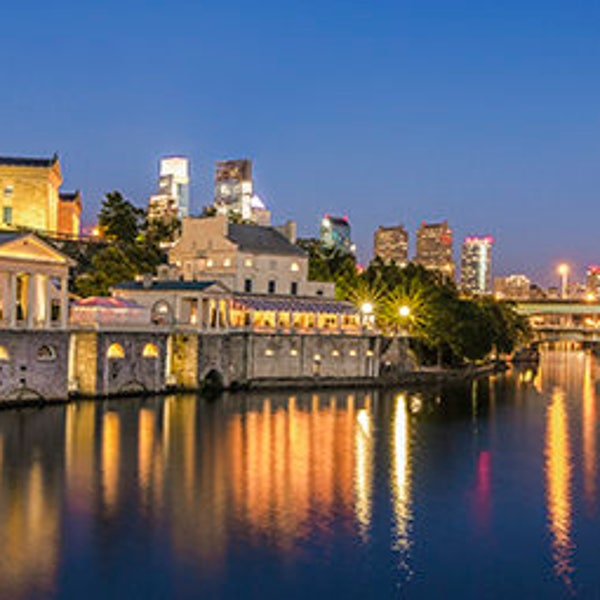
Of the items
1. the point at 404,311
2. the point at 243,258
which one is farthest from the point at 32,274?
the point at 404,311

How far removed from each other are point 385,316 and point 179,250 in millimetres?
29116

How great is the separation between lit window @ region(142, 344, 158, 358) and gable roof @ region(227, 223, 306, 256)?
23.0m

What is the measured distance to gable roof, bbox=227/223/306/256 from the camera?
101412 millimetres

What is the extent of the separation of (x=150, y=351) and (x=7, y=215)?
55.5m

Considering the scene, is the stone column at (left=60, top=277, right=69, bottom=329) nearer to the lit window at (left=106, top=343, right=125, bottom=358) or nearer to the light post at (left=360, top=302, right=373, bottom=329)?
the lit window at (left=106, top=343, right=125, bottom=358)

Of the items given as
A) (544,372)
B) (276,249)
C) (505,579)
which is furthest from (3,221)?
(505,579)

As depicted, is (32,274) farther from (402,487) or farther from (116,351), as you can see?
(402,487)

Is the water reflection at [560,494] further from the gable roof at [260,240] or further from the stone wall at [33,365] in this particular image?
the stone wall at [33,365]

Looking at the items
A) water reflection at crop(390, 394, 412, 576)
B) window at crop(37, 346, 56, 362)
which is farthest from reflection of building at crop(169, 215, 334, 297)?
water reflection at crop(390, 394, 412, 576)

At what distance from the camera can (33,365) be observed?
68375 mm

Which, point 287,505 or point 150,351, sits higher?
point 150,351

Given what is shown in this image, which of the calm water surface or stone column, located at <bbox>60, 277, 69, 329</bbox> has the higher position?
stone column, located at <bbox>60, 277, 69, 329</bbox>

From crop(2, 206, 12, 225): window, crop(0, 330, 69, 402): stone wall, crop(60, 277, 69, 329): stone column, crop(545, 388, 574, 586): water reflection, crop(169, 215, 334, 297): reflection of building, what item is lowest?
crop(545, 388, 574, 586): water reflection

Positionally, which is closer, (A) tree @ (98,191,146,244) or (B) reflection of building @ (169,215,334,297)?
(B) reflection of building @ (169,215,334,297)
